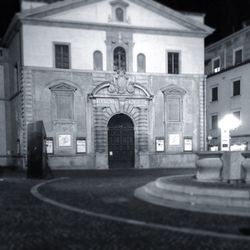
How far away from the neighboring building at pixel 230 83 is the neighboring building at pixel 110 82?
17.1 feet

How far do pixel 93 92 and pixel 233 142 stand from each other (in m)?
14.6

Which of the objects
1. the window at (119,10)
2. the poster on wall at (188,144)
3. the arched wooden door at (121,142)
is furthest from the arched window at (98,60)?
the poster on wall at (188,144)

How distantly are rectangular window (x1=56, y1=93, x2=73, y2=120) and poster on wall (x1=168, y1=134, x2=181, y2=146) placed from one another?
7939 millimetres

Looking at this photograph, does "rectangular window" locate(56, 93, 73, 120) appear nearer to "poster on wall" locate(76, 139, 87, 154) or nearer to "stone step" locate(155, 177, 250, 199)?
"poster on wall" locate(76, 139, 87, 154)

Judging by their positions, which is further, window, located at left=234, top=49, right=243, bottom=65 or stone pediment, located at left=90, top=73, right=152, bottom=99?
window, located at left=234, top=49, right=243, bottom=65

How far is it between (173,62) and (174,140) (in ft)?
20.7

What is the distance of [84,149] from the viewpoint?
1041 inches

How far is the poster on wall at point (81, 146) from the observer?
26.3m

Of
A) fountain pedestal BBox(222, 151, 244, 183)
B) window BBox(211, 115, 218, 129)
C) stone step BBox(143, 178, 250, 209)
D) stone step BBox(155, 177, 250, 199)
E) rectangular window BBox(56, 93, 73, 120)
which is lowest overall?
stone step BBox(143, 178, 250, 209)

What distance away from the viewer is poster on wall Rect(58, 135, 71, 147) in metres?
26.0

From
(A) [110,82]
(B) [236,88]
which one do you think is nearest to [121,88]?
(A) [110,82]

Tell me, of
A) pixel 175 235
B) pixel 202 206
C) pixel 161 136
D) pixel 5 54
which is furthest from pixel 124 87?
pixel 175 235

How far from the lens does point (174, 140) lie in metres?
28.1

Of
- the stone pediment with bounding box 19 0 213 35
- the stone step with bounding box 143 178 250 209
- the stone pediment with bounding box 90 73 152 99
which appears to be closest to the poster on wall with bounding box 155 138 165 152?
the stone pediment with bounding box 90 73 152 99
